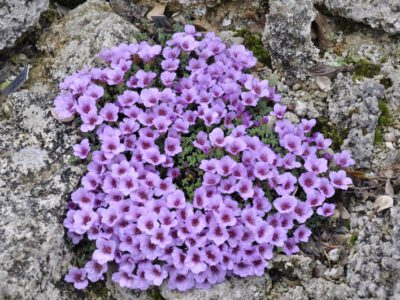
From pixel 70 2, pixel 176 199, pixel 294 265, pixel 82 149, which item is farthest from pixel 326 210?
pixel 70 2

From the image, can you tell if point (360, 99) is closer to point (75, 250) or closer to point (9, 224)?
point (75, 250)

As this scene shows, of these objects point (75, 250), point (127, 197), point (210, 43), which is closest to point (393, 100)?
point (210, 43)

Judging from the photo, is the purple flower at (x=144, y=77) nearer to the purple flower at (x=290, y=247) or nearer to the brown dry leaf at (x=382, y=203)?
the purple flower at (x=290, y=247)

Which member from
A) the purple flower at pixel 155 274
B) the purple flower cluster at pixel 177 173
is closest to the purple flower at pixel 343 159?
the purple flower cluster at pixel 177 173

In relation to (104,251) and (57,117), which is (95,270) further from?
(57,117)

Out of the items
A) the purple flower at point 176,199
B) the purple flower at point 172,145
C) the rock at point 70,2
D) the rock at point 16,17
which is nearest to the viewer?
the purple flower at point 176,199
